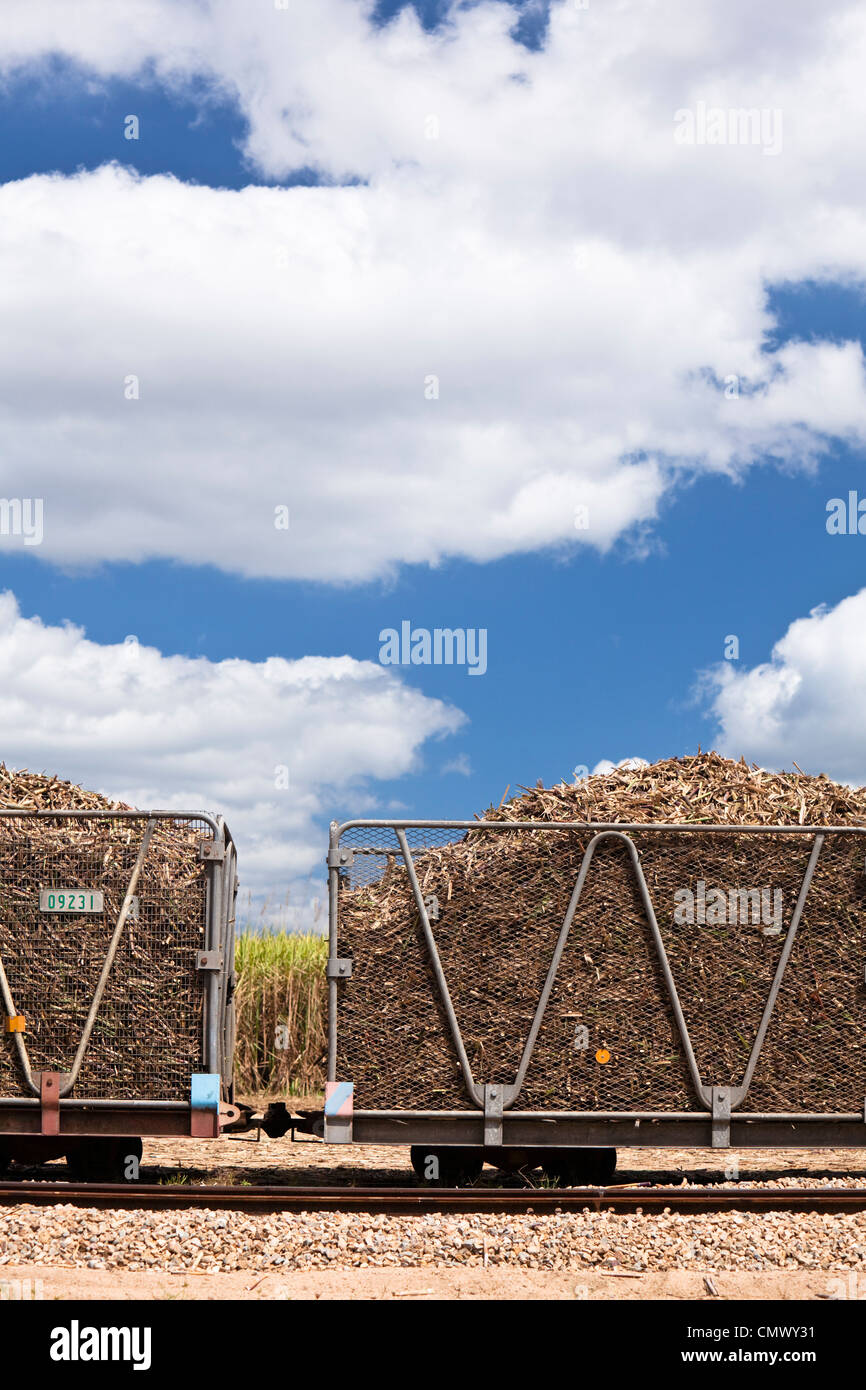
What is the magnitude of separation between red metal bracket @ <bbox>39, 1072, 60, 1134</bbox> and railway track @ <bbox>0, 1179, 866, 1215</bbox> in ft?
1.65

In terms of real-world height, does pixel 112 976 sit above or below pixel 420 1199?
above

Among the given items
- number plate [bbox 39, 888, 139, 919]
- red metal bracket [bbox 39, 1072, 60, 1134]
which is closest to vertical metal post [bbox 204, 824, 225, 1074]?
number plate [bbox 39, 888, 139, 919]

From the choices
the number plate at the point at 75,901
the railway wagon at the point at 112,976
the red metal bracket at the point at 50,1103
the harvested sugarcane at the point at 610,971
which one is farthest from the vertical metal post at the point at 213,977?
the red metal bracket at the point at 50,1103

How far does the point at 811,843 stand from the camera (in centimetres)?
930

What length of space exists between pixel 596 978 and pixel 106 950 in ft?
12.1

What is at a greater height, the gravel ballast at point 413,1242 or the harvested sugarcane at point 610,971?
the harvested sugarcane at point 610,971

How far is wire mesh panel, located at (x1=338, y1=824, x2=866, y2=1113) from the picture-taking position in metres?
9.01

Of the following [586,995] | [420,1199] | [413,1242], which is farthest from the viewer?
[586,995]

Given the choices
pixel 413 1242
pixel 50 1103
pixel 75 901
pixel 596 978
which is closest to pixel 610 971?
pixel 596 978

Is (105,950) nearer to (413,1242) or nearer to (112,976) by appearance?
(112,976)

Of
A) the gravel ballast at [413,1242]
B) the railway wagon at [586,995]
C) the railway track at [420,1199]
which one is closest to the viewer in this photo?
the gravel ballast at [413,1242]

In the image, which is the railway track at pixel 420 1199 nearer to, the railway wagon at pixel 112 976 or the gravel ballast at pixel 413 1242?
the gravel ballast at pixel 413 1242

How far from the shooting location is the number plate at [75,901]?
30.4 feet

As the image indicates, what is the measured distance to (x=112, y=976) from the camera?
9227 millimetres
